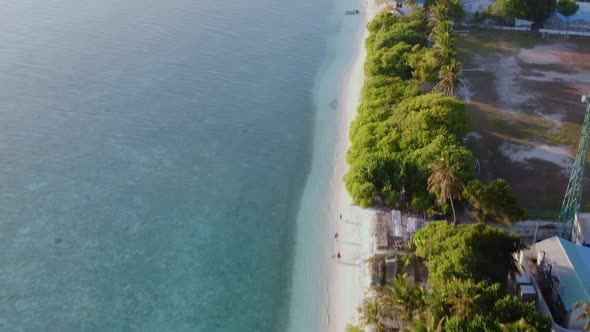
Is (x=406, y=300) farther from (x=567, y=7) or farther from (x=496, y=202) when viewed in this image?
(x=567, y=7)

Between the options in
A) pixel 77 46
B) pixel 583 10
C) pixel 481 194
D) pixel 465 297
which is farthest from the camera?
pixel 583 10

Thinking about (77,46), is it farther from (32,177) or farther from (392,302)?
(392,302)

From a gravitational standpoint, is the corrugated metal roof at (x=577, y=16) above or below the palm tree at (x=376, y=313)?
above

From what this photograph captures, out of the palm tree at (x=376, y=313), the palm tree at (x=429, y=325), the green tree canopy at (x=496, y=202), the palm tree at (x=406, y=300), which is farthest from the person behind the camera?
the green tree canopy at (x=496, y=202)

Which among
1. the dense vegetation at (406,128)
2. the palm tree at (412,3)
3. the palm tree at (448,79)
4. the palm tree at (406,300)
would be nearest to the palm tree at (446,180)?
the dense vegetation at (406,128)

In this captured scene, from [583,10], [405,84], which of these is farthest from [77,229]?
[583,10]

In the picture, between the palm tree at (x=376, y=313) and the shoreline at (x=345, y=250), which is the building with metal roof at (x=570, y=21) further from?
the palm tree at (x=376, y=313)

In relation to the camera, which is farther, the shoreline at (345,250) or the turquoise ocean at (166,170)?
the turquoise ocean at (166,170)

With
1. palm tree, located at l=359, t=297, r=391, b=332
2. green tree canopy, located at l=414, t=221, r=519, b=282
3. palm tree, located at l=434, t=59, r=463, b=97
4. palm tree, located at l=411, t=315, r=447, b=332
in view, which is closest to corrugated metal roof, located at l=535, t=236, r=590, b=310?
green tree canopy, located at l=414, t=221, r=519, b=282
